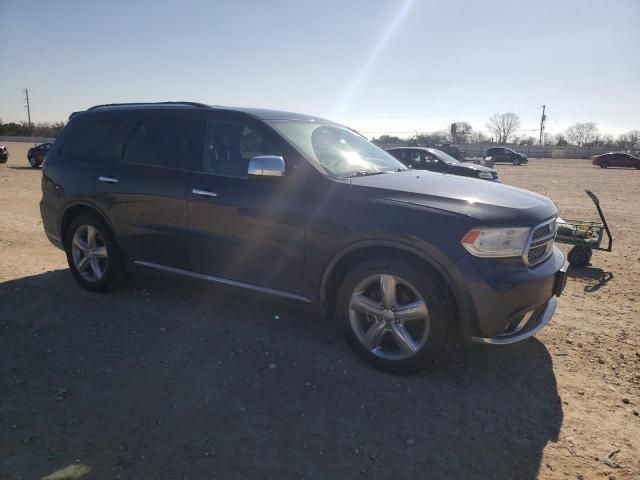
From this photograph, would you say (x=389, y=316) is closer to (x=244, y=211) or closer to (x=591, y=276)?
(x=244, y=211)

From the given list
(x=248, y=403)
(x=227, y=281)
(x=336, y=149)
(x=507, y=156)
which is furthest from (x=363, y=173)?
(x=507, y=156)

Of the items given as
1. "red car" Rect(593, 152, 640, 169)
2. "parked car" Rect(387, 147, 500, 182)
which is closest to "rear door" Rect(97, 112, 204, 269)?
"parked car" Rect(387, 147, 500, 182)

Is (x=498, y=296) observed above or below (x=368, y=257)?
below

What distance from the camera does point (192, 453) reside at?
2.43 metres

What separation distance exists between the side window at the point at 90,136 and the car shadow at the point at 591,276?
5366mm

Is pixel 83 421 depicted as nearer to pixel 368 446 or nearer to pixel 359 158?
pixel 368 446

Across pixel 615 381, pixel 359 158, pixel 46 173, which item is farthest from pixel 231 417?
pixel 46 173

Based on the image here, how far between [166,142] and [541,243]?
10.8 ft

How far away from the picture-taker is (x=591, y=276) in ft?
18.3

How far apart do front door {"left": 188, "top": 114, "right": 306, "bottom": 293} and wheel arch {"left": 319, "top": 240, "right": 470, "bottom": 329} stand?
0.77 ft

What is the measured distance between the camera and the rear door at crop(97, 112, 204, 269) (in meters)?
4.00

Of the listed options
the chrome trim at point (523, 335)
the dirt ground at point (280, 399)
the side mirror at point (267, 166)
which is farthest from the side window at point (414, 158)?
the side mirror at point (267, 166)

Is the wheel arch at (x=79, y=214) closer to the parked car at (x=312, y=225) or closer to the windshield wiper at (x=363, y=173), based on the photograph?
the parked car at (x=312, y=225)

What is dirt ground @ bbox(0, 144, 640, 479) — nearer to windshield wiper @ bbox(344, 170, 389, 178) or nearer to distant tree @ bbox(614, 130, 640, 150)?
windshield wiper @ bbox(344, 170, 389, 178)
